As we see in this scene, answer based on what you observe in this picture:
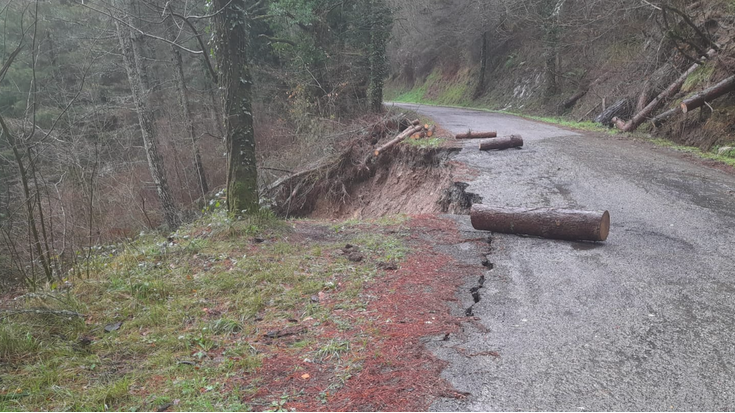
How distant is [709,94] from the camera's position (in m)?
9.63

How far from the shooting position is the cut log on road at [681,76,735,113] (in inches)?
371

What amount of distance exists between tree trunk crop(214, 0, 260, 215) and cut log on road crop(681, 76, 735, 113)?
10280mm

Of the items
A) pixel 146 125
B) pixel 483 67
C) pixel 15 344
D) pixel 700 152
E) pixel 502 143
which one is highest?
pixel 483 67

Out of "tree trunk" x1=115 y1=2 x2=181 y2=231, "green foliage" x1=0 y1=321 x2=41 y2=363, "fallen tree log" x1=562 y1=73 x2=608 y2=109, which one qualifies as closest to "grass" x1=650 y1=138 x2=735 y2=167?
"fallen tree log" x1=562 y1=73 x2=608 y2=109

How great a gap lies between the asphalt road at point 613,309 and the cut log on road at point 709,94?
10.9 ft

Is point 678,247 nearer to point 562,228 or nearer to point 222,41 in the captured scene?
point 562,228

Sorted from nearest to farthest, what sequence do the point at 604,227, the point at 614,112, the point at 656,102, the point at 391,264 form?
the point at 391,264
the point at 604,227
the point at 656,102
the point at 614,112

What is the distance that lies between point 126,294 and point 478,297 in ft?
12.2

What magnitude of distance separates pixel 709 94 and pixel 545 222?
24.6ft

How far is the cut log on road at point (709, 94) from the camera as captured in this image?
9.42 m

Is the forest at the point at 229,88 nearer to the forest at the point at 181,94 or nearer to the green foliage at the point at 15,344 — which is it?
the forest at the point at 181,94

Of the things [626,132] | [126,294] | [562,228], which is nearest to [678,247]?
[562,228]

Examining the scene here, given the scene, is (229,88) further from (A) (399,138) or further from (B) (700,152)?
(B) (700,152)

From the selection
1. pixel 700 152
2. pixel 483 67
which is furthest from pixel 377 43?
pixel 483 67
